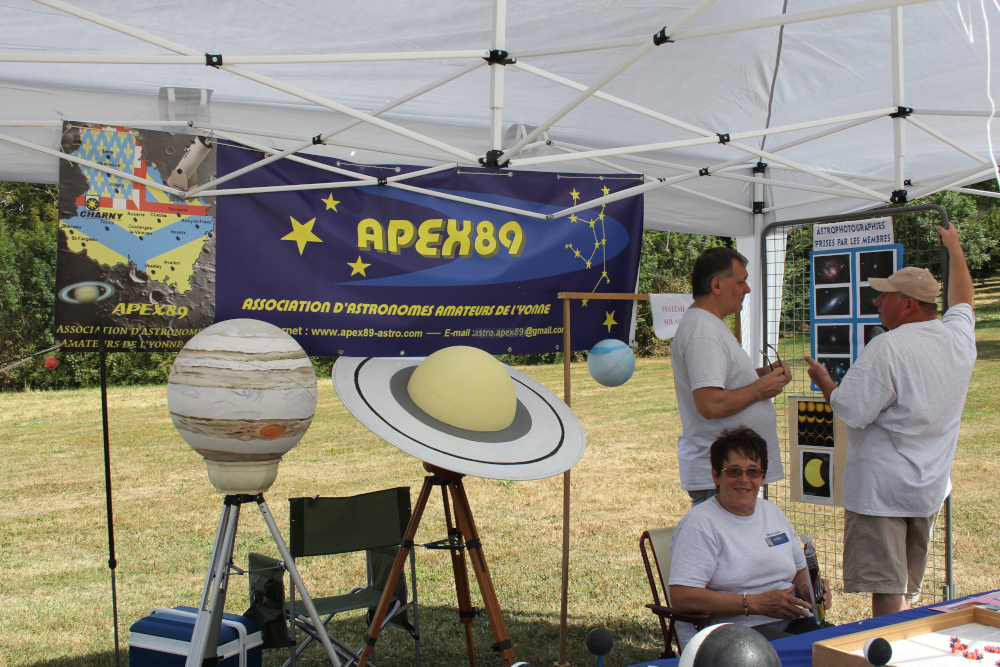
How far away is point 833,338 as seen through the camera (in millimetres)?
3475

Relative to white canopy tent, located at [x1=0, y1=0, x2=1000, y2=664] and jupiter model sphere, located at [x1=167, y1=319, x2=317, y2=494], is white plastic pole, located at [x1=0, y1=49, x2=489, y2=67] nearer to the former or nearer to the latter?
white canopy tent, located at [x1=0, y1=0, x2=1000, y2=664]

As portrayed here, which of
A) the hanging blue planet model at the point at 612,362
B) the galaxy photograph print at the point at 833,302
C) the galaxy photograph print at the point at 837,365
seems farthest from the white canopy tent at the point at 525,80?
the hanging blue planet model at the point at 612,362

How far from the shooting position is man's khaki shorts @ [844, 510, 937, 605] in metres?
2.48

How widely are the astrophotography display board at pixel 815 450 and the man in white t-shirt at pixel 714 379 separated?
913 mm

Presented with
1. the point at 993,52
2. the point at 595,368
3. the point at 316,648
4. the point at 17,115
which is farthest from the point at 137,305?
the point at 993,52

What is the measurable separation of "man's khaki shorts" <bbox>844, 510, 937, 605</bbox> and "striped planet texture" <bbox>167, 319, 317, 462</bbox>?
1871mm

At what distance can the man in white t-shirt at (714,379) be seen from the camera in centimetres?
244

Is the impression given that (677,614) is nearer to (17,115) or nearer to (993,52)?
(993,52)

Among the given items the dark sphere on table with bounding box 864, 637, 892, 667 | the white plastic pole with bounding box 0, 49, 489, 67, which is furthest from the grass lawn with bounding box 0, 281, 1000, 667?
the white plastic pole with bounding box 0, 49, 489, 67

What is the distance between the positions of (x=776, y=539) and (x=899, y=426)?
615 mm

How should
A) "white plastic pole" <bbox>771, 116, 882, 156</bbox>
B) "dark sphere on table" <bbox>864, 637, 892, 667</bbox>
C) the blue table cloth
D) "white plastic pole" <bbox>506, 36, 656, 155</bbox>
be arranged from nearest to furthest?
Answer: 1. "dark sphere on table" <bbox>864, 637, 892, 667</bbox>
2. the blue table cloth
3. "white plastic pole" <bbox>506, 36, 656, 155</bbox>
4. "white plastic pole" <bbox>771, 116, 882, 156</bbox>

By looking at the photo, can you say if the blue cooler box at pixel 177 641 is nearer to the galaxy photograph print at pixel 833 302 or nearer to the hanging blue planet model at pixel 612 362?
the hanging blue planet model at pixel 612 362

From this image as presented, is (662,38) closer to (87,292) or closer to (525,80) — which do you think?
(525,80)

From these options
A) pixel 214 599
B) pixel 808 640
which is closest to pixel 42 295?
pixel 214 599
